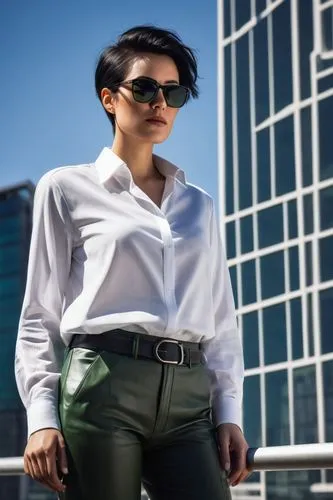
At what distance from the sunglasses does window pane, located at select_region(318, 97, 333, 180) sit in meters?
44.3

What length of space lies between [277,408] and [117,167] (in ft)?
142

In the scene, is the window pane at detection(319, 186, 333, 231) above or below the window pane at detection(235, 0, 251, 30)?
below

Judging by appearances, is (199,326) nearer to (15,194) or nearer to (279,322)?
(279,322)

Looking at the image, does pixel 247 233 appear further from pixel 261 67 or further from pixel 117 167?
pixel 117 167

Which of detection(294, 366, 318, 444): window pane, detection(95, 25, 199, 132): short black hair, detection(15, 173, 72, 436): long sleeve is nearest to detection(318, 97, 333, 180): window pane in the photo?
detection(294, 366, 318, 444): window pane

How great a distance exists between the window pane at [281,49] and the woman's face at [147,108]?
49309 millimetres

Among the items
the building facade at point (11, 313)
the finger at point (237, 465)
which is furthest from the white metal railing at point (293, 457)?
the building facade at point (11, 313)

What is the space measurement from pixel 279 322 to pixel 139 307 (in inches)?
1704

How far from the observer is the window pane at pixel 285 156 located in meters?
46.8

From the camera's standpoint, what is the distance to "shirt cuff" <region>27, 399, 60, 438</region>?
154 centimetres

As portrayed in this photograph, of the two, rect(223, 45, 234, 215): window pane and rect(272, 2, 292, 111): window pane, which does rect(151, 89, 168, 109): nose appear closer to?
rect(223, 45, 234, 215): window pane

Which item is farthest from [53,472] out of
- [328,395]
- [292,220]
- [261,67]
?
[261,67]

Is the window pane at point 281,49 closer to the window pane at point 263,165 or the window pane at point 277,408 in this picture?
the window pane at point 263,165

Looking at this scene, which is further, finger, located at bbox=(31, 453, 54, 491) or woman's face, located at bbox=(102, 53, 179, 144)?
woman's face, located at bbox=(102, 53, 179, 144)
